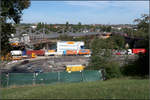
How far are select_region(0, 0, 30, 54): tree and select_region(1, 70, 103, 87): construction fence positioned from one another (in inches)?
201

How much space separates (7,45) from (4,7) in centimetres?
317

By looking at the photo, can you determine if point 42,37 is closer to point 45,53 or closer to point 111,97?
point 45,53

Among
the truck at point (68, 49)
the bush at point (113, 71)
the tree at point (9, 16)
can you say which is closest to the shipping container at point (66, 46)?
the truck at point (68, 49)

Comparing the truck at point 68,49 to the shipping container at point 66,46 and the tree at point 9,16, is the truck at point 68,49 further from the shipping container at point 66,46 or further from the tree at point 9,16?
the tree at point 9,16

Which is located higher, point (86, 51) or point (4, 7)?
point (4, 7)

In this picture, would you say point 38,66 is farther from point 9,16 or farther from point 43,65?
point 9,16

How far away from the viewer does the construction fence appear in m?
17.0

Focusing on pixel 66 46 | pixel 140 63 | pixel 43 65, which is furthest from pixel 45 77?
pixel 66 46

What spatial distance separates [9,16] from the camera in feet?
38.0

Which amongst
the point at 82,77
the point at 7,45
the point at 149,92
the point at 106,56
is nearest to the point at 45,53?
the point at 106,56

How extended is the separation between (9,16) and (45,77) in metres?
7.76

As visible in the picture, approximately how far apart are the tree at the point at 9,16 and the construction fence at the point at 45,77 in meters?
5.12

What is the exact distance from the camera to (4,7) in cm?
985

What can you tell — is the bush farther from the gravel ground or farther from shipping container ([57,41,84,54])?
shipping container ([57,41,84,54])
